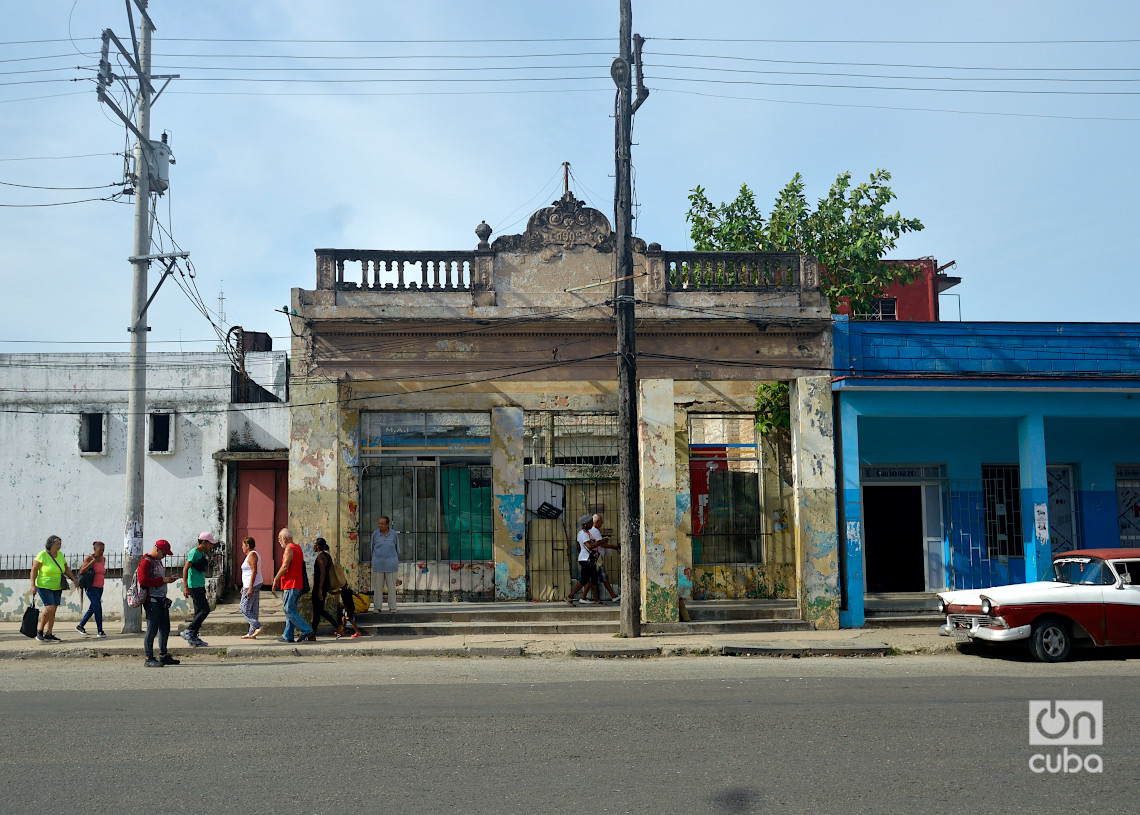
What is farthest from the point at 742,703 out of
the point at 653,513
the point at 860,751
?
the point at 653,513

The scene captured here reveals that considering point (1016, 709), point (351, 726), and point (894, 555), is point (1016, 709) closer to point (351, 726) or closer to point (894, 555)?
point (351, 726)

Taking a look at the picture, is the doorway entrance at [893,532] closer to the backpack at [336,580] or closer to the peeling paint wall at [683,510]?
the peeling paint wall at [683,510]

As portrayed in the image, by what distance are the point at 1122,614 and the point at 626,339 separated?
713 centimetres

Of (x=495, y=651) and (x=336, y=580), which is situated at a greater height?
(x=336, y=580)

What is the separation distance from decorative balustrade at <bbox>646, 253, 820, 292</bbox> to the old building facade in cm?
3

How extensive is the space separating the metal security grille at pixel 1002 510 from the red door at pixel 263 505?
1345 centimetres

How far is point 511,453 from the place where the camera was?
16281 millimetres

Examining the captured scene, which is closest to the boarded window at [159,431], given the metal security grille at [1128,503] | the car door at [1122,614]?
the car door at [1122,614]

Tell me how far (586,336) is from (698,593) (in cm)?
490

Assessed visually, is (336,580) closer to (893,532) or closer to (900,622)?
(900,622)

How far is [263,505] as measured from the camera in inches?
749

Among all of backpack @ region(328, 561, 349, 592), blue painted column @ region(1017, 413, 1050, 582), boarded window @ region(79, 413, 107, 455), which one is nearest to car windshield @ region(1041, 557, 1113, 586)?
blue painted column @ region(1017, 413, 1050, 582)

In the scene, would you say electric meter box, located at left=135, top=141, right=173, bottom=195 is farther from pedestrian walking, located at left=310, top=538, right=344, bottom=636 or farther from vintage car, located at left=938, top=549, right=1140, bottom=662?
vintage car, located at left=938, top=549, right=1140, bottom=662

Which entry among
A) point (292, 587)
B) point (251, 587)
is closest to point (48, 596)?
point (251, 587)
